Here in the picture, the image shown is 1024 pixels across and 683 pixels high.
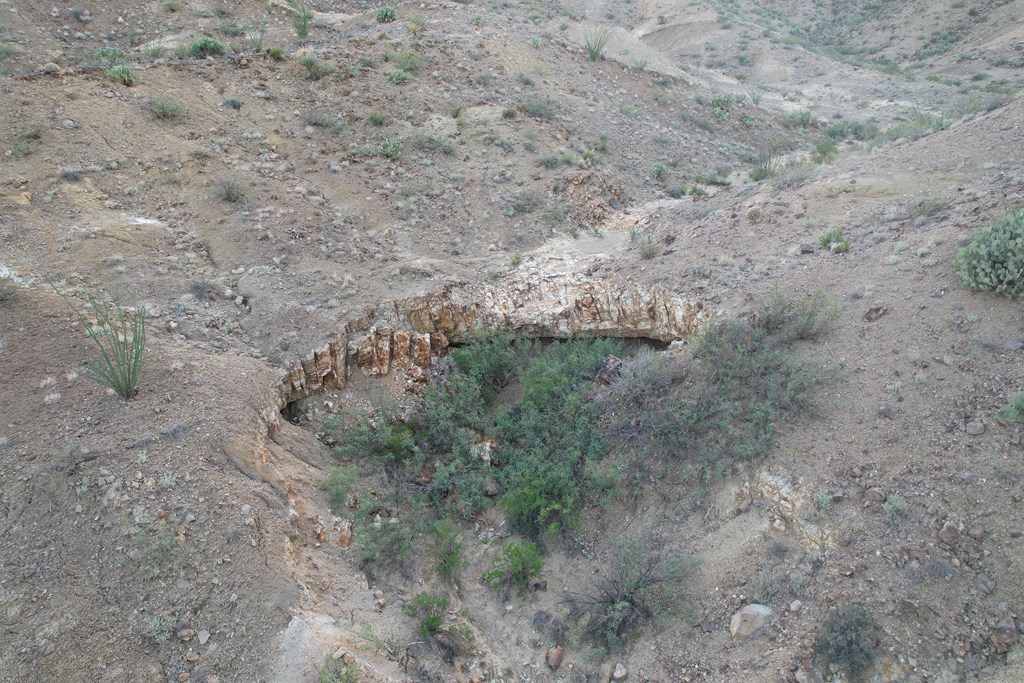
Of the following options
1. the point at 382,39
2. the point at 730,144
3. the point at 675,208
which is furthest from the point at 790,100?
Answer: the point at 382,39

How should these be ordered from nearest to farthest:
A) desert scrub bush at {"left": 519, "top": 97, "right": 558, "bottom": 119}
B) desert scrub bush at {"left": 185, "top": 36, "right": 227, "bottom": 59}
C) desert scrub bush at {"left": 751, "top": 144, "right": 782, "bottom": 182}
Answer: desert scrub bush at {"left": 185, "top": 36, "right": 227, "bottom": 59}
desert scrub bush at {"left": 751, "top": 144, "right": 782, "bottom": 182}
desert scrub bush at {"left": 519, "top": 97, "right": 558, "bottom": 119}

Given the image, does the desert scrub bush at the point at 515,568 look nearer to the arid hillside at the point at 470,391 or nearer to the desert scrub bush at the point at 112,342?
the arid hillside at the point at 470,391

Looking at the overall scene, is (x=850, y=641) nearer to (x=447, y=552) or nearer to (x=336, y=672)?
(x=447, y=552)

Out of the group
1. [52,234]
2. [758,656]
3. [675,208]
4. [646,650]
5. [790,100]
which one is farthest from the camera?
[790,100]

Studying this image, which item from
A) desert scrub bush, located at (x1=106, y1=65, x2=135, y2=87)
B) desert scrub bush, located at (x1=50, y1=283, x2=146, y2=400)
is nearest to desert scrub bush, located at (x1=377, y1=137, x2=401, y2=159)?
desert scrub bush, located at (x1=106, y1=65, x2=135, y2=87)

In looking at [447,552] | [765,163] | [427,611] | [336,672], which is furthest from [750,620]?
[765,163]

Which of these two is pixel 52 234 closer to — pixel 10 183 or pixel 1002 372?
pixel 10 183

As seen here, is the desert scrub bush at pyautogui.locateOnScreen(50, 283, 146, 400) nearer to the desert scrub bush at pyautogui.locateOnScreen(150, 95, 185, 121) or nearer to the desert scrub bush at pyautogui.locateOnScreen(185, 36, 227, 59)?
the desert scrub bush at pyautogui.locateOnScreen(150, 95, 185, 121)
